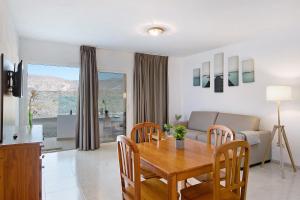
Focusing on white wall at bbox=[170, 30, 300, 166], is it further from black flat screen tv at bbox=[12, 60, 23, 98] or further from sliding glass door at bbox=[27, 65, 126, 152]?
black flat screen tv at bbox=[12, 60, 23, 98]

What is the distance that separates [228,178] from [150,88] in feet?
13.5

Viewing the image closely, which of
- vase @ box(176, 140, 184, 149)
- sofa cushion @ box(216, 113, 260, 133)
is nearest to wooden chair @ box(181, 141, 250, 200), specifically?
vase @ box(176, 140, 184, 149)

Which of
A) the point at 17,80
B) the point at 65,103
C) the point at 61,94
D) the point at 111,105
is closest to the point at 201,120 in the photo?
the point at 111,105

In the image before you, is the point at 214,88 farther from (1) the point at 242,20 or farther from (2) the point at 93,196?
(2) the point at 93,196

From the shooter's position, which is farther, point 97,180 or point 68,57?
point 68,57

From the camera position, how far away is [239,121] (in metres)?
4.21

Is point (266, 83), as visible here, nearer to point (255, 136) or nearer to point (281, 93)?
point (281, 93)

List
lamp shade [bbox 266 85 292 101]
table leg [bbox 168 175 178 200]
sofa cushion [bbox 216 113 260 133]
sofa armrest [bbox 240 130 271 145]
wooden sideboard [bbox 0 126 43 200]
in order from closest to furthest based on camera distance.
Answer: table leg [bbox 168 175 178 200], wooden sideboard [bbox 0 126 43 200], lamp shade [bbox 266 85 292 101], sofa armrest [bbox 240 130 271 145], sofa cushion [bbox 216 113 260 133]

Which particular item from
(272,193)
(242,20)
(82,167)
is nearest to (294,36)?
(242,20)

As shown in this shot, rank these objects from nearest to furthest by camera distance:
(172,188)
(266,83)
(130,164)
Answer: (172,188) → (130,164) → (266,83)

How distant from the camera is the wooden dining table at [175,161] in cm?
153

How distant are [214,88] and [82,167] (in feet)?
11.5

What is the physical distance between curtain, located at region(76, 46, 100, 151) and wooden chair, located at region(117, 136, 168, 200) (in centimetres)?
301

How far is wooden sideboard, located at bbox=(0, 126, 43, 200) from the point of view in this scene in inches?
66.1
